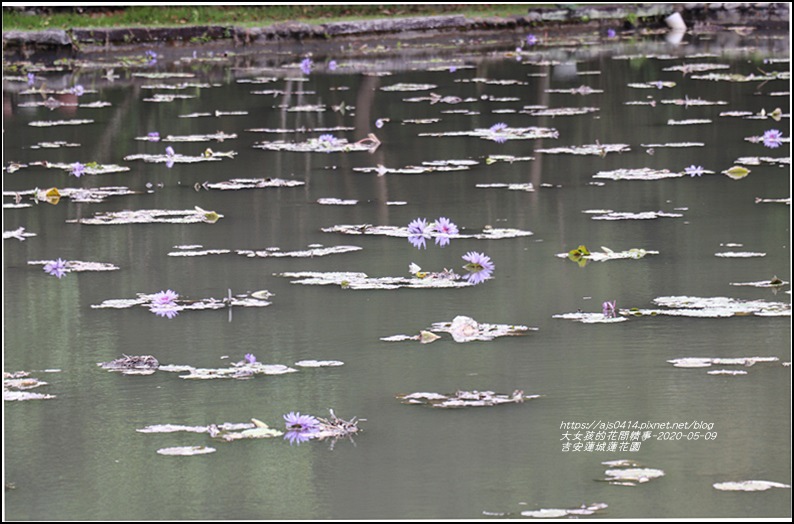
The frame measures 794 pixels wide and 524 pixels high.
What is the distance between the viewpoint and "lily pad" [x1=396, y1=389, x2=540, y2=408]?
160 inches

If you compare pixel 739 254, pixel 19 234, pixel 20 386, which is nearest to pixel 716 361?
pixel 739 254

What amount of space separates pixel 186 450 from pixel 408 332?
1199mm

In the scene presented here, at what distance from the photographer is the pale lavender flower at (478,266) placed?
18.2ft

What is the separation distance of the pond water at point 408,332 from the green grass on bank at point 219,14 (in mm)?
10558

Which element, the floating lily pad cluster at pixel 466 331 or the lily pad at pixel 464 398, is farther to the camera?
the floating lily pad cluster at pixel 466 331

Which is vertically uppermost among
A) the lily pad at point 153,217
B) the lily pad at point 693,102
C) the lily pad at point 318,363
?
the lily pad at point 693,102

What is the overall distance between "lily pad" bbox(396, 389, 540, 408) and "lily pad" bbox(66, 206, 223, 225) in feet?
9.25

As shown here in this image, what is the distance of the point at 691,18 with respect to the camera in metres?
22.3

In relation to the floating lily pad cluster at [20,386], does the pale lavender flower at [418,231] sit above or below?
above

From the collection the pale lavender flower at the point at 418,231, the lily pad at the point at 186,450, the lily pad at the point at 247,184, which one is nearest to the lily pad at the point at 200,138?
the lily pad at the point at 247,184

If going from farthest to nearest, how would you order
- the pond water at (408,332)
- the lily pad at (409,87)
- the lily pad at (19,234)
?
the lily pad at (409,87) < the lily pad at (19,234) < the pond water at (408,332)

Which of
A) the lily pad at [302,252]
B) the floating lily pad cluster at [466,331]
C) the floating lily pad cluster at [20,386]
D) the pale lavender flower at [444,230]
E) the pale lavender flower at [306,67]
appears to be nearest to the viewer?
the floating lily pad cluster at [20,386]

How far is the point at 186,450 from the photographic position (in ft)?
12.3

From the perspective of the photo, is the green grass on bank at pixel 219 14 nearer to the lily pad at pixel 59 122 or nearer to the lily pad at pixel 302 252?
the lily pad at pixel 59 122
